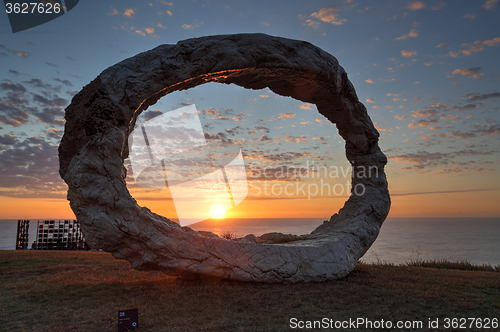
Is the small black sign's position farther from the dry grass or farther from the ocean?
the ocean

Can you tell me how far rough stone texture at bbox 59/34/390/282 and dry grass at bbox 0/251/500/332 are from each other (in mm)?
426

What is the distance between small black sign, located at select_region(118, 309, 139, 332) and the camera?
3369mm

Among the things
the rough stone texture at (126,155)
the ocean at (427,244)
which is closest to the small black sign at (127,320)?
the rough stone texture at (126,155)

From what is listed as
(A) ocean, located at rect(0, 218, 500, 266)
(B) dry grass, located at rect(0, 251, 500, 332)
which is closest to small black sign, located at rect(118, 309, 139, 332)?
(B) dry grass, located at rect(0, 251, 500, 332)

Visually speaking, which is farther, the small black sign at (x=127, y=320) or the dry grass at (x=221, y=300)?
the dry grass at (x=221, y=300)

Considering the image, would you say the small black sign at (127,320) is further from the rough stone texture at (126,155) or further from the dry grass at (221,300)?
the rough stone texture at (126,155)

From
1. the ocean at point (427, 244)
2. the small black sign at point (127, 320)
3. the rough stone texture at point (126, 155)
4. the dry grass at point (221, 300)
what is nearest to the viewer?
the small black sign at point (127, 320)

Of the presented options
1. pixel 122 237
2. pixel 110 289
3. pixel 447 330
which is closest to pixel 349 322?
pixel 447 330

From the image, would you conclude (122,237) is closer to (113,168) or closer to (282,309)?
(113,168)

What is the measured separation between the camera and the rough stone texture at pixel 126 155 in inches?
193

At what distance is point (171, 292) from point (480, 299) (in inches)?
201

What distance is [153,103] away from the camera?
5914 millimetres

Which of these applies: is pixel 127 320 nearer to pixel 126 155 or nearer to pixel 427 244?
pixel 126 155

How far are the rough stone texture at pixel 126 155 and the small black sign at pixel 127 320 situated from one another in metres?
1.65
